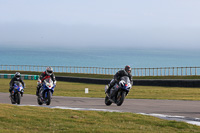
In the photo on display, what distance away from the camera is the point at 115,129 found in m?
11.7

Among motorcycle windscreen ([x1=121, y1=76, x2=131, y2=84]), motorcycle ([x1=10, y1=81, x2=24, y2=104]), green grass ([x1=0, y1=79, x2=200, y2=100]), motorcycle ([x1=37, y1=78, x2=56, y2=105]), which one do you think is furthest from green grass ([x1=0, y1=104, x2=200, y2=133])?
green grass ([x1=0, y1=79, x2=200, y2=100])

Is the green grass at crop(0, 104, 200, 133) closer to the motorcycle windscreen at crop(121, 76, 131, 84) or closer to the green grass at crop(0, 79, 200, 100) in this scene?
the motorcycle windscreen at crop(121, 76, 131, 84)

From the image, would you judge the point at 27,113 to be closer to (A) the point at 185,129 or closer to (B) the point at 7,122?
(B) the point at 7,122

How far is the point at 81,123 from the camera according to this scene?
42.5 feet

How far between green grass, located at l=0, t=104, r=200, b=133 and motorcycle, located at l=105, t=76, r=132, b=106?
236 cm

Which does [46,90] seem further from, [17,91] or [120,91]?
[120,91]

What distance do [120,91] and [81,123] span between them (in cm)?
509

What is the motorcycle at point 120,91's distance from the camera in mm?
17312

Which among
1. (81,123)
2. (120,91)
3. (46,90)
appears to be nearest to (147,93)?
(120,91)

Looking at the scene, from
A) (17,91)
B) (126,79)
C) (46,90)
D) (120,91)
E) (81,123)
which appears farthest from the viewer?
(17,91)

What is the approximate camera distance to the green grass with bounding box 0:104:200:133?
11719mm

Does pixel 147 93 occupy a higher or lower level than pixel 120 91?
lower

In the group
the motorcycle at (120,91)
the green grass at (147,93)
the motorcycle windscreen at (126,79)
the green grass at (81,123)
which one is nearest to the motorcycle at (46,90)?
the green grass at (81,123)

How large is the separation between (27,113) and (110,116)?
9.95 feet
